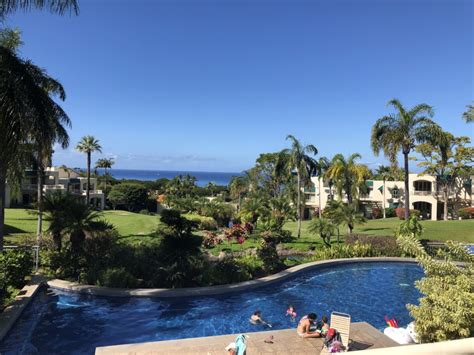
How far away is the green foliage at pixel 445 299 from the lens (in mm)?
7289

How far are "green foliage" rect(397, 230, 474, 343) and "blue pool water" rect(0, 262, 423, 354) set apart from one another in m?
5.40

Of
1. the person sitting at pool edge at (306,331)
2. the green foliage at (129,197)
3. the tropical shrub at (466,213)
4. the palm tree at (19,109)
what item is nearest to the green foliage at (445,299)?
the person sitting at pool edge at (306,331)

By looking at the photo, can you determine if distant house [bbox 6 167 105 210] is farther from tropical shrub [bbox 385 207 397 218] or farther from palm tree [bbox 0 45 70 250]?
tropical shrub [bbox 385 207 397 218]

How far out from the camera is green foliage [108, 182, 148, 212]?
6081cm

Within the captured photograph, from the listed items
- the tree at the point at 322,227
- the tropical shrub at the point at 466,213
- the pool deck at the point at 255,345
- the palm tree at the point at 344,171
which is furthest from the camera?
the tropical shrub at the point at 466,213

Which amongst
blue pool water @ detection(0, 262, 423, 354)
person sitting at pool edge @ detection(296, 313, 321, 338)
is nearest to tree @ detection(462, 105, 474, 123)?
blue pool water @ detection(0, 262, 423, 354)

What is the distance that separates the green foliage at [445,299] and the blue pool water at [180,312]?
540cm

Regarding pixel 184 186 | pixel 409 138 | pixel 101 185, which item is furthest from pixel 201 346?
pixel 184 186

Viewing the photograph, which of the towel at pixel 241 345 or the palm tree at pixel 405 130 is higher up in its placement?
the palm tree at pixel 405 130

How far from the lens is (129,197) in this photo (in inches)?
2388

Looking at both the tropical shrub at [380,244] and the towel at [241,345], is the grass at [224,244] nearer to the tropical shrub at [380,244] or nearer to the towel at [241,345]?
the tropical shrub at [380,244]

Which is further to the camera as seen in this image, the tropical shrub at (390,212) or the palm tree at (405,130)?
the tropical shrub at (390,212)

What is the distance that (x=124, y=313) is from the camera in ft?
43.7

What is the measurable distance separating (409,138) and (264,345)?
76.9 feet
